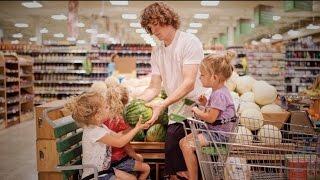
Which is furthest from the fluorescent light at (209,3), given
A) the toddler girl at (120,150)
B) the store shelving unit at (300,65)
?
the toddler girl at (120,150)

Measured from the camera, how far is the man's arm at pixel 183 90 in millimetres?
2941

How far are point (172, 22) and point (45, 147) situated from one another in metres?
1.61

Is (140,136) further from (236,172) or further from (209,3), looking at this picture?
(209,3)

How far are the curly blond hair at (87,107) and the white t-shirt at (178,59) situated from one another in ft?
2.00

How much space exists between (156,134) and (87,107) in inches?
33.9

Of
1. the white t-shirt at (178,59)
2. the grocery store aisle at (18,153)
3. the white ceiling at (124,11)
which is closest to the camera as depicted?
the white t-shirt at (178,59)

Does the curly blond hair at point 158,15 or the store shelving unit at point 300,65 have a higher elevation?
the curly blond hair at point 158,15

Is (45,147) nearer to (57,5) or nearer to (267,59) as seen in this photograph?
(267,59)

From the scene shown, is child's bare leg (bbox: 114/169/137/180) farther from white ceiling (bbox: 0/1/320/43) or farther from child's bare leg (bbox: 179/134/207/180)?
white ceiling (bbox: 0/1/320/43)

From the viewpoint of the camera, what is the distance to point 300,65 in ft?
45.8

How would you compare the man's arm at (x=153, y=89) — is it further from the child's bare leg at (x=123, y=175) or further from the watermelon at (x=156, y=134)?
the child's bare leg at (x=123, y=175)

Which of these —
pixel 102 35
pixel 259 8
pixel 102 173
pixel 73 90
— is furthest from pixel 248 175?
pixel 102 35

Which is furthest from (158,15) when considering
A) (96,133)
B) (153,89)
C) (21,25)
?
(21,25)

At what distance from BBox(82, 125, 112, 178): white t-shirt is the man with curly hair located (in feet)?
1.48
